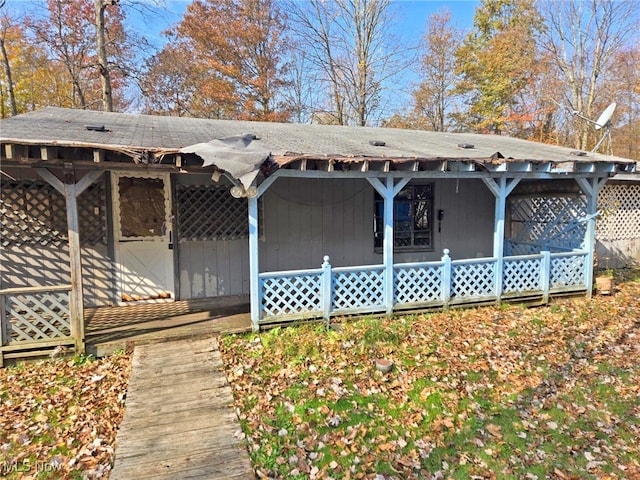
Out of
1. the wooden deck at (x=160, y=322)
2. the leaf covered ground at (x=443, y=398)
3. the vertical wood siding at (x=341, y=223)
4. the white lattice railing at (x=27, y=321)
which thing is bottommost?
the leaf covered ground at (x=443, y=398)

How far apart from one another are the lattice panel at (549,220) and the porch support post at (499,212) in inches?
73.4

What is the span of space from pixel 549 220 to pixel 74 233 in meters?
8.69

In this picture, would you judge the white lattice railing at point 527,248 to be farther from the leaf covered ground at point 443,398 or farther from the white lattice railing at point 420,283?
the leaf covered ground at point 443,398

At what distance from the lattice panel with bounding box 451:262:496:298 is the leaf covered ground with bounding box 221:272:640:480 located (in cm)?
55

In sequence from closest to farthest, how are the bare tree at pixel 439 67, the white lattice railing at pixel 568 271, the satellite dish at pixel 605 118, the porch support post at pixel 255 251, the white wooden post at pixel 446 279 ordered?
the porch support post at pixel 255 251, the white wooden post at pixel 446 279, the white lattice railing at pixel 568 271, the satellite dish at pixel 605 118, the bare tree at pixel 439 67

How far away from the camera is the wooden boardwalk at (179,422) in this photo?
9.78 ft

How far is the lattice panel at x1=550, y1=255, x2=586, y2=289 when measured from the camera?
7.21 metres

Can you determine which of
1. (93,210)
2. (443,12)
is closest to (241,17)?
(443,12)

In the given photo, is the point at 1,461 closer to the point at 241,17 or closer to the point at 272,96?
the point at 272,96

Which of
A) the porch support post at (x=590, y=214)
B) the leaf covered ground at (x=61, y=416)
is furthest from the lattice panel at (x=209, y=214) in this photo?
the porch support post at (x=590, y=214)

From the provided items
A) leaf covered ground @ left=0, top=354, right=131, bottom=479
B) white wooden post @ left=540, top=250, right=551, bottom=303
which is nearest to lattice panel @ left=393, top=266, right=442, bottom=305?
white wooden post @ left=540, top=250, right=551, bottom=303

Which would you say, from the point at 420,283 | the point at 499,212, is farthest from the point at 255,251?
the point at 499,212

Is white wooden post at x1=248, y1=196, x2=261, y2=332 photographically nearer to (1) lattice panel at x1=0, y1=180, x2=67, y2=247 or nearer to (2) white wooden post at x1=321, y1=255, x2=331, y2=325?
(2) white wooden post at x1=321, y1=255, x2=331, y2=325

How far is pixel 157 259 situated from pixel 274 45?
50.9 feet
